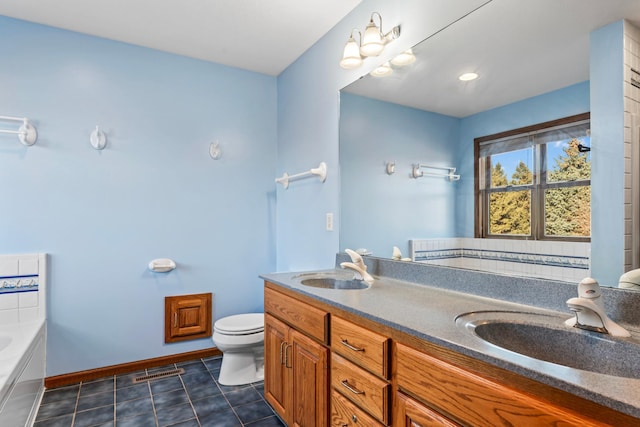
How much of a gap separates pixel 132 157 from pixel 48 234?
77 centimetres

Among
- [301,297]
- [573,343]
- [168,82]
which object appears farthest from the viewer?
[168,82]

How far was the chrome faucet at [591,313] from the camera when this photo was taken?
0.99 metres

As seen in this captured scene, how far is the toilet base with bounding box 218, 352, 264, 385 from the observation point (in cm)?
251

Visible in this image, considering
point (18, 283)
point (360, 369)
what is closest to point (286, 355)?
point (360, 369)

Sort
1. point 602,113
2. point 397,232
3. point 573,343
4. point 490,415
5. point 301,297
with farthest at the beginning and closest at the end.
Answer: point 397,232, point 301,297, point 602,113, point 573,343, point 490,415

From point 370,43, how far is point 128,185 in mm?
2033

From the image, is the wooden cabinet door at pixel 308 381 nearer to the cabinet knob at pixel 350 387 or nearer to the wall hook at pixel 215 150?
the cabinet knob at pixel 350 387

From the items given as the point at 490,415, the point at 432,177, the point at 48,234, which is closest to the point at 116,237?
the point at 48,234

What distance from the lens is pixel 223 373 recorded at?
254cm

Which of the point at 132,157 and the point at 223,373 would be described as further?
the point at 132,157

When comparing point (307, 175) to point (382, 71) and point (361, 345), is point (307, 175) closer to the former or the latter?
point (382, 71)

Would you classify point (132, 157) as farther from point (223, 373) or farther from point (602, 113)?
point (602, 113)

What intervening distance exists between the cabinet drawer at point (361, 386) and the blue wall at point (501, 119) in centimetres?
79

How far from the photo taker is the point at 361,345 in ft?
4.31
